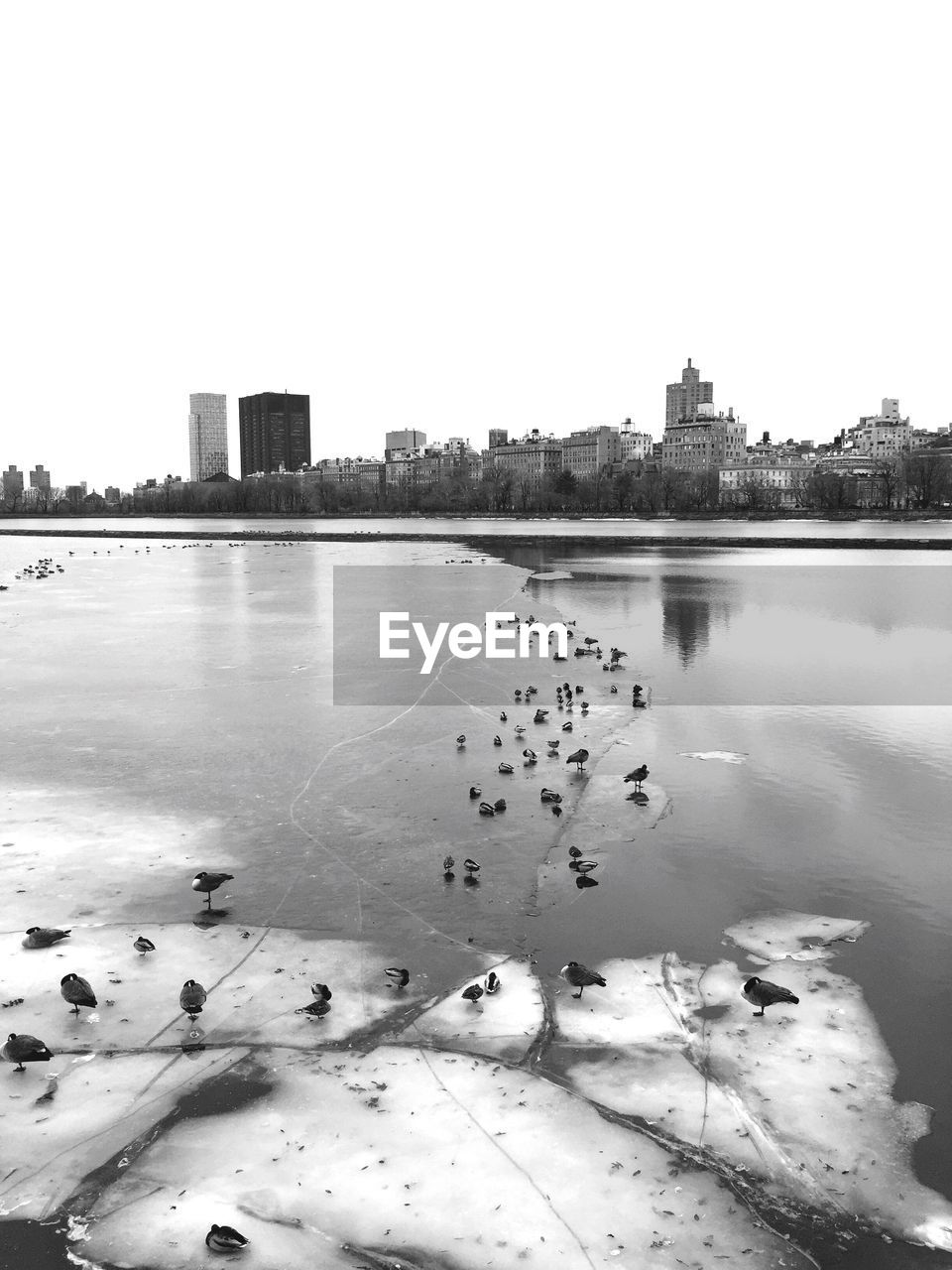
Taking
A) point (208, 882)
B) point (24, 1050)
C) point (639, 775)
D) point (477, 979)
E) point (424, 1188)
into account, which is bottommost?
point (424, 1188)

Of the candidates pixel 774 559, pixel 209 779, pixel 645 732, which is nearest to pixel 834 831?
pixel 645 732

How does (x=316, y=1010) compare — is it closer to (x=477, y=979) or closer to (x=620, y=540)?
→ (x=477, y=979)

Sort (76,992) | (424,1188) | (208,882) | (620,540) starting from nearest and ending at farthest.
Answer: (424,1188)
(76,992)
(208,882)
(620,540)

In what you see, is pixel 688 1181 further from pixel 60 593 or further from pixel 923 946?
pixel 60 593

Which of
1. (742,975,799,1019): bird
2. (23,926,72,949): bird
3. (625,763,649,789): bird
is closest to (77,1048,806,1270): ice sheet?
(742,975,799,1019): bird

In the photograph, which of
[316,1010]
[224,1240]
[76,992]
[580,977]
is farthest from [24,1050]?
[580,977]

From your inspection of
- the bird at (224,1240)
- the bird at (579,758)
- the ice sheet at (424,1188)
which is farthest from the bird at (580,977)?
the bird at (579,758)

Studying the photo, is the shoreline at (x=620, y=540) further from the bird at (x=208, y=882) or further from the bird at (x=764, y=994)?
the bird at (x=764, y=994)
